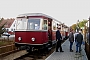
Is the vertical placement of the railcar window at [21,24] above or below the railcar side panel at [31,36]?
above

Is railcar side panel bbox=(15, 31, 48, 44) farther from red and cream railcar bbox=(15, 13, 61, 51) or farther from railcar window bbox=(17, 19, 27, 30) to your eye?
railcar window bbox=(17, 19, 27, 30)

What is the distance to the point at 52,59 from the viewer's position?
417 inches

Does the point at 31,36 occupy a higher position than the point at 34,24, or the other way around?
the point at 34,24

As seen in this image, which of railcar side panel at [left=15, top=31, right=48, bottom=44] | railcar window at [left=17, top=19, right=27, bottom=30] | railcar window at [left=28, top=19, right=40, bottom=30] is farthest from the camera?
railcar window at [left=17, top=19, right=27, bottom=30]

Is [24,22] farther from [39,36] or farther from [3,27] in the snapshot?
[3,27]

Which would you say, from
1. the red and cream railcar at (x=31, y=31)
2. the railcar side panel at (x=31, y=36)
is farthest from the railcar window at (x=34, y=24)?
the railcar side panel at (x=31, y=36)

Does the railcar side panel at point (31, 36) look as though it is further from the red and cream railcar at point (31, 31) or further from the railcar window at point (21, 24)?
the railcar window at point (21, 24)

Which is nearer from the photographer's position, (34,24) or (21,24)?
(34,24)

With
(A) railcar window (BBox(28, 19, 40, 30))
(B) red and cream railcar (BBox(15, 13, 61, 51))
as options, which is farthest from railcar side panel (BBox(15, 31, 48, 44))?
(A) railcar window (BBox(28, 19, 40, 30))

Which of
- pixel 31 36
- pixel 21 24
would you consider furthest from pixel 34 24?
pixel 21 24

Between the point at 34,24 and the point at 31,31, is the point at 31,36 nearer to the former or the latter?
the point at 31,31

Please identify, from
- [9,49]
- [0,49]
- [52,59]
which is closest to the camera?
[52,59]

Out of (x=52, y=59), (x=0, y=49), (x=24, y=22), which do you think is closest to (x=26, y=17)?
(x=24, y=22)

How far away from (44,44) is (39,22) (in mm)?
1646
